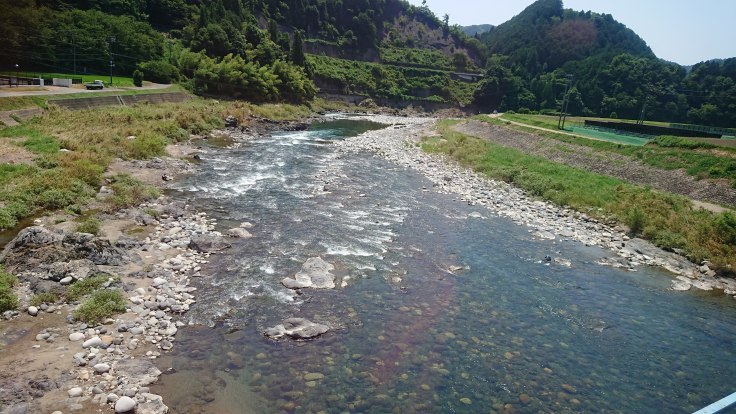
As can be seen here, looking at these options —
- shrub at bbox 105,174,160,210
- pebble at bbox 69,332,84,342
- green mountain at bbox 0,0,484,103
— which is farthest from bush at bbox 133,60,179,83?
pebble at bbox 69,332,84,342

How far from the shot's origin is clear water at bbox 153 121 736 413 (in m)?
9.54

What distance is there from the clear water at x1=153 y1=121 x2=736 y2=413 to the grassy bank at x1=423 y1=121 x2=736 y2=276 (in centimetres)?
347

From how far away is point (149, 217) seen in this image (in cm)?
1802

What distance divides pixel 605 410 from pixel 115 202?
19492 mm

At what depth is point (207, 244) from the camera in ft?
52.2

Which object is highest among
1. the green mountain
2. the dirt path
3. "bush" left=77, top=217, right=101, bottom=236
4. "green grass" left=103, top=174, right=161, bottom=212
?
the green mountain

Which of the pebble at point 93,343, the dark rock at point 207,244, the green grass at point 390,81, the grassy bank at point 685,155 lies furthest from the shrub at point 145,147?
the green grass at point 390,81

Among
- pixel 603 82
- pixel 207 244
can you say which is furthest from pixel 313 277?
pixel 603 82

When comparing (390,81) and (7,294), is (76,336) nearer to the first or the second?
(7,294)

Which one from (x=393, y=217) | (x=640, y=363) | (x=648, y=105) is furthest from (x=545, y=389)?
(x=648, y=105)

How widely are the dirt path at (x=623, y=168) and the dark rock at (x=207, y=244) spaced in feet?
81.4

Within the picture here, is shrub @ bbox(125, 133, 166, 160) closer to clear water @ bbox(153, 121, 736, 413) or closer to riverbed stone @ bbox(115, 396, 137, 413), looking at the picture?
clear water @ bbox(153, 121, 736, 413)

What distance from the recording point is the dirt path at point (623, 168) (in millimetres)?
23891

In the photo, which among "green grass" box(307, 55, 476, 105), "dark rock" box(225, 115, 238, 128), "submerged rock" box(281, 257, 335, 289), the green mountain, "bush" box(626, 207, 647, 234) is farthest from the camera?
"green grass" box(307, 55, 476, 105)
